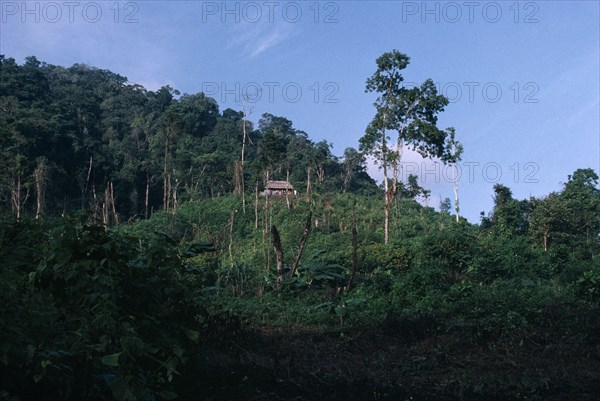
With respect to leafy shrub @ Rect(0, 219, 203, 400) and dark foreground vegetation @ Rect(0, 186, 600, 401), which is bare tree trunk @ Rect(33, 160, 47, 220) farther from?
leafy shrub @ Rect(0, 219, 203, 400)

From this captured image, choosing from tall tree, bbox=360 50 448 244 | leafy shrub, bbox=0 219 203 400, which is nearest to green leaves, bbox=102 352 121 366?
leafy shrub, bbox=0 219 203 400

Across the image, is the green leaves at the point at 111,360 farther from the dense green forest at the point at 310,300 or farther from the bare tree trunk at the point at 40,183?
the bare tree trunk at the point at 40,183

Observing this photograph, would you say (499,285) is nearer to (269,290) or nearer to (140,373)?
(269,290)

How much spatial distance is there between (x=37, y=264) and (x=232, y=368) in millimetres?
2784

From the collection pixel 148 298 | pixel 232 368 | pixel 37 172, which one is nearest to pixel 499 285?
pixel 232 368

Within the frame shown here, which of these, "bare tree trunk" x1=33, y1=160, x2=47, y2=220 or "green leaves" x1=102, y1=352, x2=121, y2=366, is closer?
"green leaves" x1=102, y1=352, x2=121, y2=366

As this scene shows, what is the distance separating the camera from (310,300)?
15062 mm

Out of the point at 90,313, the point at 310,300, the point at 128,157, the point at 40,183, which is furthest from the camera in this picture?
the point at 128,157

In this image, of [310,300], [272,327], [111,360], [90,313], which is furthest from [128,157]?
[111,360]

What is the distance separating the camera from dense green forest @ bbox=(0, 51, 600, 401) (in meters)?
3.79

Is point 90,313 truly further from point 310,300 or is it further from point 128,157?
point 128,157

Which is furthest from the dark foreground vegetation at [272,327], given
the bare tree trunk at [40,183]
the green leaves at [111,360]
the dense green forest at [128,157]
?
the dense green forest at [128,157]

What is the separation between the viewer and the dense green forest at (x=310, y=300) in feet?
12.5

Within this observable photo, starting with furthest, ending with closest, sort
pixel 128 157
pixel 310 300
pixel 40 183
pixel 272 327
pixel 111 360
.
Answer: pixel 128 157, pixel 40 183, pixel 310 300, pixel 272 327, pixel 111 360
